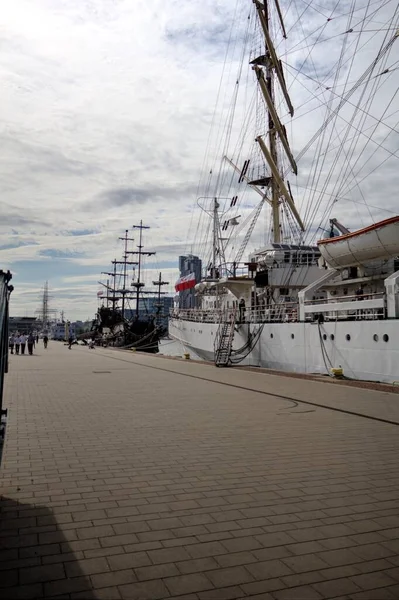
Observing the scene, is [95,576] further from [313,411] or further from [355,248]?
[355,248]

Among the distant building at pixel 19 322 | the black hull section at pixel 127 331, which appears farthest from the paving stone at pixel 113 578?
the black hull section at pixel 127 331

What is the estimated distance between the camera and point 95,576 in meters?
3.07

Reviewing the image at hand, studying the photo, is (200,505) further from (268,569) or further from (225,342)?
(225,342)

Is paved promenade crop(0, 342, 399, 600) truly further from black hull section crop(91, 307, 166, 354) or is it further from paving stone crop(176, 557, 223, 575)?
black hull section crop(91, 307, 166, 354)

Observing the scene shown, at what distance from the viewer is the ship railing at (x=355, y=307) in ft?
49.5

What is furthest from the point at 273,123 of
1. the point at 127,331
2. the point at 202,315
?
the point at 127,331

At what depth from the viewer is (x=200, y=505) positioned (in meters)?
4.39

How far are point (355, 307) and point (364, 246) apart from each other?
9.14 feet

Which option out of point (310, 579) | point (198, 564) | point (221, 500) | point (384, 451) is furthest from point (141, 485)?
point (384, 451)

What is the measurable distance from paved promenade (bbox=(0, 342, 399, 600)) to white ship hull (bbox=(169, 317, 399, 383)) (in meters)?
5.66

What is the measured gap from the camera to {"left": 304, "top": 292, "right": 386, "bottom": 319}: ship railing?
1510 centimetres

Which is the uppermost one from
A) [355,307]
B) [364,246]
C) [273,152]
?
[273,152]

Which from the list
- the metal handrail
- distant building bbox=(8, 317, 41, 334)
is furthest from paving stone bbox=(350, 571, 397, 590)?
the metal handrail

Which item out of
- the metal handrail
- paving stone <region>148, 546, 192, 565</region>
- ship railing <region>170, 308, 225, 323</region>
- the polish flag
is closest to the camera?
paving stone <region>148, 546, 192, 565</region>
